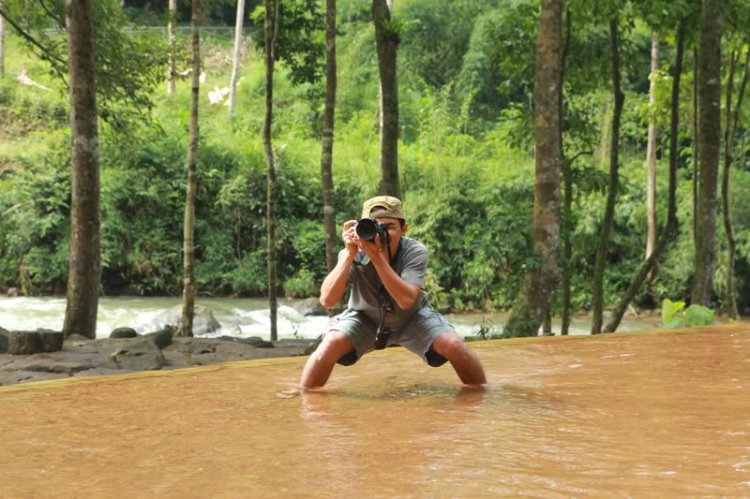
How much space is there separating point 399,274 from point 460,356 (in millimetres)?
531

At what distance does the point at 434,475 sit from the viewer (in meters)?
2.68

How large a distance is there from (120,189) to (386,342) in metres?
19.1

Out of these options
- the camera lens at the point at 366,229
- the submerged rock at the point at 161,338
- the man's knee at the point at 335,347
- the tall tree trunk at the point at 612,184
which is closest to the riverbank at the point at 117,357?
the submerged rock at the point at 161,338

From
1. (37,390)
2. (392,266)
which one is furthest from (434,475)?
(37,390)

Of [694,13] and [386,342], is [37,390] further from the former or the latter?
[694,13]

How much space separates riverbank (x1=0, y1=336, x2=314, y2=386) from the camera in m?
6.92

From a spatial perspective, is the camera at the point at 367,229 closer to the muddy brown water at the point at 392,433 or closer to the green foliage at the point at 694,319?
the muddy brown water at the point at 392,433

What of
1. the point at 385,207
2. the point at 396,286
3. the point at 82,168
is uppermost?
the point at 82,168

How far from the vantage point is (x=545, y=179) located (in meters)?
8.51

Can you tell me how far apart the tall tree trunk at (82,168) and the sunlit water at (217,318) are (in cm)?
571

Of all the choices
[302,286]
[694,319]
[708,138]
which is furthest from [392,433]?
[302,286]

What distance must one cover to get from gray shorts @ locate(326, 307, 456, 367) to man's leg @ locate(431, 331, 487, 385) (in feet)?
0.13

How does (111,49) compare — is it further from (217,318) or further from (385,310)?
(217,318)

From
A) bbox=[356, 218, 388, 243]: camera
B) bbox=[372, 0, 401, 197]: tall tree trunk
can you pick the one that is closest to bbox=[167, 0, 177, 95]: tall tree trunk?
bbox=[372, 0, 401, 197]: tall tree trunk
